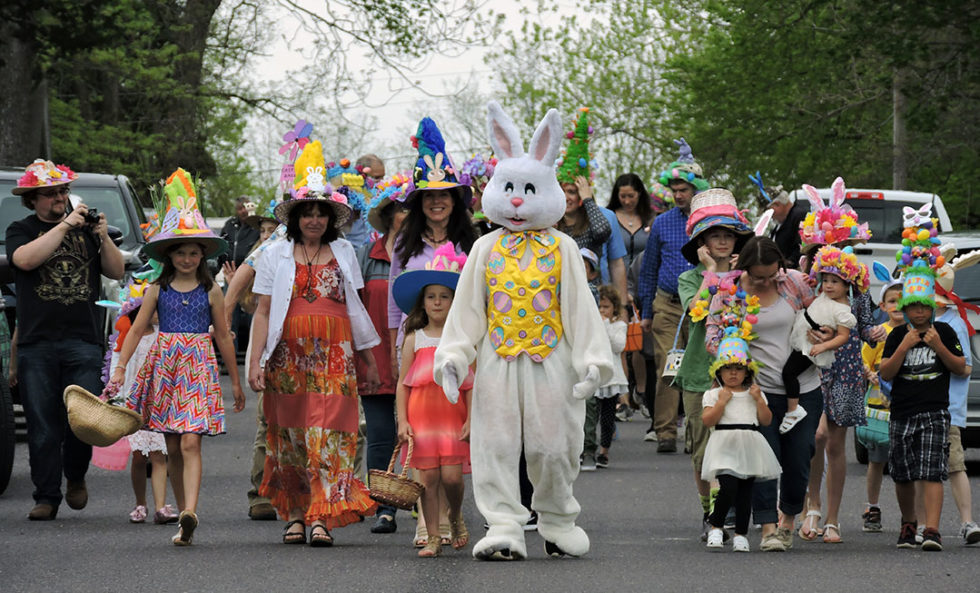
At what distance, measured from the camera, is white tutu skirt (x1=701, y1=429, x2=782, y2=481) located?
8.84 metres

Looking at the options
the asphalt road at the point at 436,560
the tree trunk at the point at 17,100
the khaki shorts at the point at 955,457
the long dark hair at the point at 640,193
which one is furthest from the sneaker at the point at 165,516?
the tree trunk at the point at 17,100

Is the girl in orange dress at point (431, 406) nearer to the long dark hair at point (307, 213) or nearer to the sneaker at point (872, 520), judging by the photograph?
the long dark hair at point (307, 213)

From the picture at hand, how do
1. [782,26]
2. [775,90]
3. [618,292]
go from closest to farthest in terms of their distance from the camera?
[618,292] < [782,26] < [775,90]

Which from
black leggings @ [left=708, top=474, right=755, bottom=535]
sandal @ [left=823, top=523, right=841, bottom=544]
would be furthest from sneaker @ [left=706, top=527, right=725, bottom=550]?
sandal @ [left=823, top=523, right=841, bottom=544]

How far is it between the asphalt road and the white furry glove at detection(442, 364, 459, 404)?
0.80m

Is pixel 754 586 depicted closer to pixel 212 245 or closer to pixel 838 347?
pixel 838 347

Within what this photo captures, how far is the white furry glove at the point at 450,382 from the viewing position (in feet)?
27.6

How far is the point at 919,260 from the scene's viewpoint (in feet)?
31.0

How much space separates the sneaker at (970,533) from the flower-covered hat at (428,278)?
294 centimetres

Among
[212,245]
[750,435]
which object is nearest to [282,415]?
[212,245]

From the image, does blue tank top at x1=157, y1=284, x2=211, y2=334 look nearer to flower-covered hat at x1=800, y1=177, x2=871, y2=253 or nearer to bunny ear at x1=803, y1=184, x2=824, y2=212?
flower-covered hat at x1=800, y1=177, x2=871, y2=253

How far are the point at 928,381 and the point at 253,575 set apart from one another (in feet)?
12.1

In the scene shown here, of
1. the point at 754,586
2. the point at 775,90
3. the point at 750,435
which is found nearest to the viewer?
the point at 754,586

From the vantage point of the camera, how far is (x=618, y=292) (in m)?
13.0
